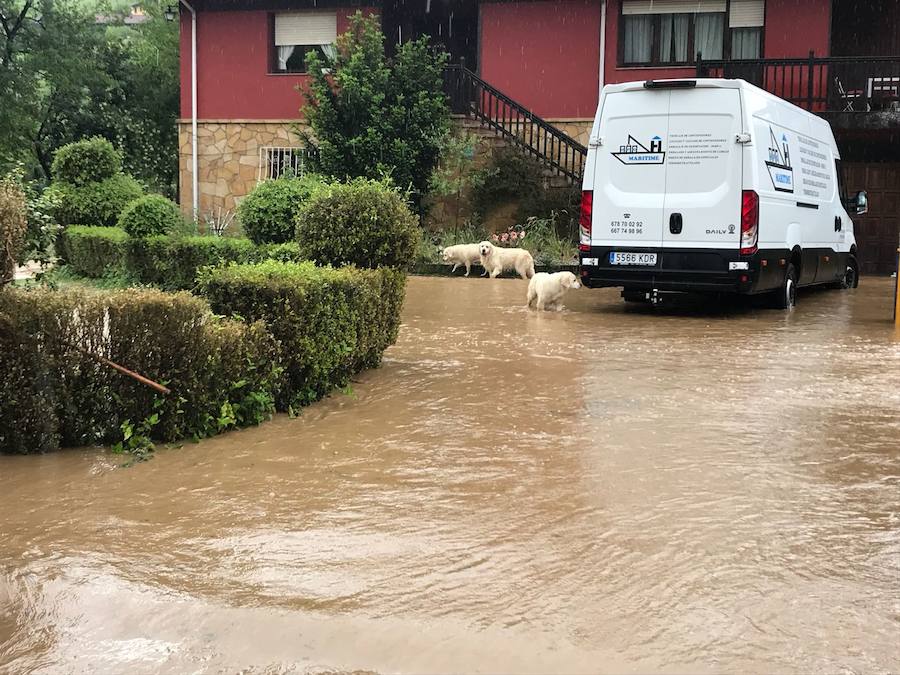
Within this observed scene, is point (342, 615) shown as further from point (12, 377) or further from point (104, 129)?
point (104, 129)

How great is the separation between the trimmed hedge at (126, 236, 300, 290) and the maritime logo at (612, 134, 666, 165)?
514cm

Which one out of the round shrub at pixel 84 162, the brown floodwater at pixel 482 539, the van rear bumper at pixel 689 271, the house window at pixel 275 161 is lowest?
the brown floodwater at pixel 482 539

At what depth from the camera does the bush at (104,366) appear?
19.1 ft

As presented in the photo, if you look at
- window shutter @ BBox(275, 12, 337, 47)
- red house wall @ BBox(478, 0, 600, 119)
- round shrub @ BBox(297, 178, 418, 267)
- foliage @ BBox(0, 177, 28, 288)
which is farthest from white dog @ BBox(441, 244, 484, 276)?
foliage @ BBox(0, 177, 28, 288)

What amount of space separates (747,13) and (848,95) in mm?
3099

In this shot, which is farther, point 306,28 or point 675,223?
point 306,28

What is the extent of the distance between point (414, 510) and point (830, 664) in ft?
6.91

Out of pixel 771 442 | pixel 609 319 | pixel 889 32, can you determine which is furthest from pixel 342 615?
pixel 889 32

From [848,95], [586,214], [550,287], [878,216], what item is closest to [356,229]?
[550,287]

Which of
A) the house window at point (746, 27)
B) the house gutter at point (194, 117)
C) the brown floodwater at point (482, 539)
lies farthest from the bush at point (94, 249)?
the house window at point (746, 27)

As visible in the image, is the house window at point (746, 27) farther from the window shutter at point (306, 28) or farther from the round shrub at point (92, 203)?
the round shrub at point (92, 203)

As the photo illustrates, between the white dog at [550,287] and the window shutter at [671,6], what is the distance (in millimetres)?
11589

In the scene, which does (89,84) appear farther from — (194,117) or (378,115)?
(378,115)

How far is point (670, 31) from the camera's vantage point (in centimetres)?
2277
